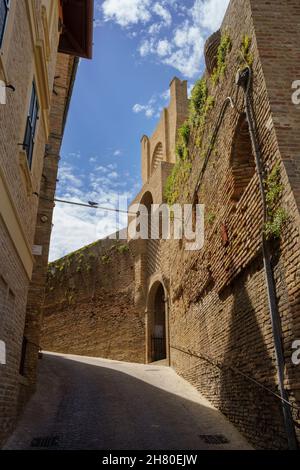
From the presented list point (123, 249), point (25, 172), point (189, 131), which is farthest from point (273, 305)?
point (123, 249)

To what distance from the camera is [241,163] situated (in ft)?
25.6

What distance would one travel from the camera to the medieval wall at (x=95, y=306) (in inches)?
779

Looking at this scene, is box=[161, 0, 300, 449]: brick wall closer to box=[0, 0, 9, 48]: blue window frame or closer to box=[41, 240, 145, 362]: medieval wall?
box=[0, 0, 9, 48]: blue window frame

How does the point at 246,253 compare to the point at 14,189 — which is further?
the point at 246,253

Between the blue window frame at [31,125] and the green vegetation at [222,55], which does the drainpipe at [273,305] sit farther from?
the blue window frame at [31,125]

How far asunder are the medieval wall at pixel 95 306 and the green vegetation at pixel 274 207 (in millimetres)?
14443

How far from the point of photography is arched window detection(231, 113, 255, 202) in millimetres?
7688

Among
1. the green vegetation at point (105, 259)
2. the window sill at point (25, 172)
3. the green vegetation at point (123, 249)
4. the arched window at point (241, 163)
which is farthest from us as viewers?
the green vegetation at point (105, 259)

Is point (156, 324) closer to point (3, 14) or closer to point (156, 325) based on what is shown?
point (156, 325)

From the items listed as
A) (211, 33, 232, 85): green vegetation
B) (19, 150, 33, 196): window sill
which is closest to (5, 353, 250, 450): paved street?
(19, 150, 33, 196): window sill

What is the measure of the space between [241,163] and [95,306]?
1539 centimetres

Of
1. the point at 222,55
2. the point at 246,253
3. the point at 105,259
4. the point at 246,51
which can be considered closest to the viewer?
the point at 246,253

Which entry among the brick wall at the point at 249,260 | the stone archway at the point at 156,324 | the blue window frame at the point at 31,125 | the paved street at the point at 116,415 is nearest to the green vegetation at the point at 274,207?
the brick wall at the point at 249,260

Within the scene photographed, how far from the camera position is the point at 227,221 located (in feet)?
25.7
